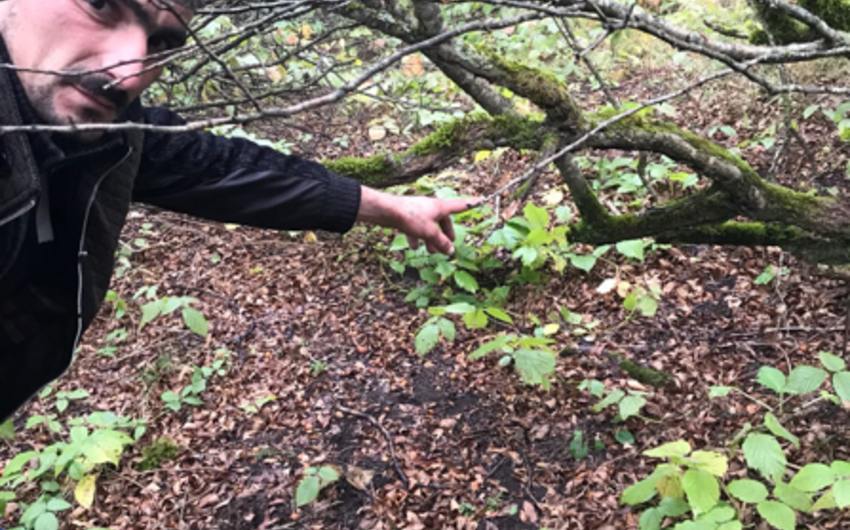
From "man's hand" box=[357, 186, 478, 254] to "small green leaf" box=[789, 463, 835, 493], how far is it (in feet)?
4.48

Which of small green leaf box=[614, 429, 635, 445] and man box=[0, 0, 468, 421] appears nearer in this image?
man box=[0, 0, 468, 421]

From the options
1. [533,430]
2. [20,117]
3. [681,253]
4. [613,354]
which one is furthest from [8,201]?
[681,253]

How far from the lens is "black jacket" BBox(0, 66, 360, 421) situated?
158 cm

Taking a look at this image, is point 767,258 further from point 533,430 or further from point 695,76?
point 695,76

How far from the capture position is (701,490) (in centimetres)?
191

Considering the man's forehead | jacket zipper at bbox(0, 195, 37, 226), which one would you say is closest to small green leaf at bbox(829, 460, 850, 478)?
the man's forehead

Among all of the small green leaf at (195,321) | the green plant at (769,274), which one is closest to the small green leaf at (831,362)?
the green plant at (769,274)

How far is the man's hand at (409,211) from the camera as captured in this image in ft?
7.11

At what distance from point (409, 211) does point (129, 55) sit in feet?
3.25

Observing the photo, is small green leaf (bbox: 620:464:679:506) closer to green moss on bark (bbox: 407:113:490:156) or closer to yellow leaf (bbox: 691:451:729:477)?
yellow leaf (bbox: 691:451:729:477)

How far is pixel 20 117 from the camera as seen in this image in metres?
1.56

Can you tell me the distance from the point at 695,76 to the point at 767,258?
2.74 metres

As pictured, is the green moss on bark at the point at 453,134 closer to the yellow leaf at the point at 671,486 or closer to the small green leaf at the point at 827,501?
the yellow leaf at the point at 671,486

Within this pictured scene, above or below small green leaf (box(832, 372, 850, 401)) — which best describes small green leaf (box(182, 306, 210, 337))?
below
